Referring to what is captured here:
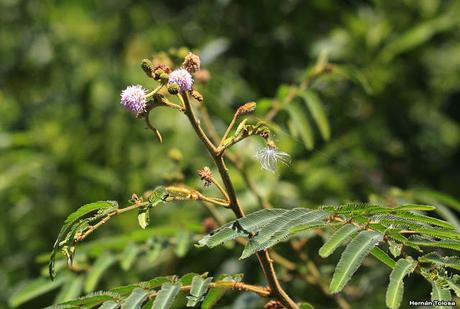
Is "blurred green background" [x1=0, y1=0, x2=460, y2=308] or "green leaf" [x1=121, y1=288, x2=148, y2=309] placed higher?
"blurred green background" [x1=0, y1=0, x2=460, y2=308]

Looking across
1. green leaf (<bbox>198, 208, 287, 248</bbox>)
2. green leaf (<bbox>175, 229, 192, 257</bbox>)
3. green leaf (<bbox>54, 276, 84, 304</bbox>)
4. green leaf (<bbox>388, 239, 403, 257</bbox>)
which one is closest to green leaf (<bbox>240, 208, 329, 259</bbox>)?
green leaf (<bbox>198, 208, 287, 248</bbox>)

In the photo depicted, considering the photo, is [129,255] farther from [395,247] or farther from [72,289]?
[395,247]

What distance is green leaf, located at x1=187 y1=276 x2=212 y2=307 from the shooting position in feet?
4.50

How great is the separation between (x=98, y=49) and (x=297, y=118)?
2403mm

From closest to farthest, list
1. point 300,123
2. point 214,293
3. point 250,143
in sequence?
1. point 214,293
2. point 300,123
3. point 250,143

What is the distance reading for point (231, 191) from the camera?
1352mm

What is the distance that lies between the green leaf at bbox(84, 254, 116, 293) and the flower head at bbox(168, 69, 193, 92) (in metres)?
0.97

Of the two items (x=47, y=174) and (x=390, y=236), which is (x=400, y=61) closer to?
(x=47, y=174)

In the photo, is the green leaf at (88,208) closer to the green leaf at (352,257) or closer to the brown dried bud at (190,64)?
the brown dried bud at (190,64)

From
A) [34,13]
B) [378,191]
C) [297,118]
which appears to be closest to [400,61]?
[378,191]

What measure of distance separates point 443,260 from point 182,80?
23.3 inches

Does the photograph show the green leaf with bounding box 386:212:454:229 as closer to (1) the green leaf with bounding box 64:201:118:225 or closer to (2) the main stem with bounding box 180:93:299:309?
(2) the main stem with bounding box 180:93:299:309

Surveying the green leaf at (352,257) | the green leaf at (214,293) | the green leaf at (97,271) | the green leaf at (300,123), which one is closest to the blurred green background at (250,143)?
the green leaf at (300,123)

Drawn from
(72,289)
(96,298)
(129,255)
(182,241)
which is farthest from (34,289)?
(96,298)
